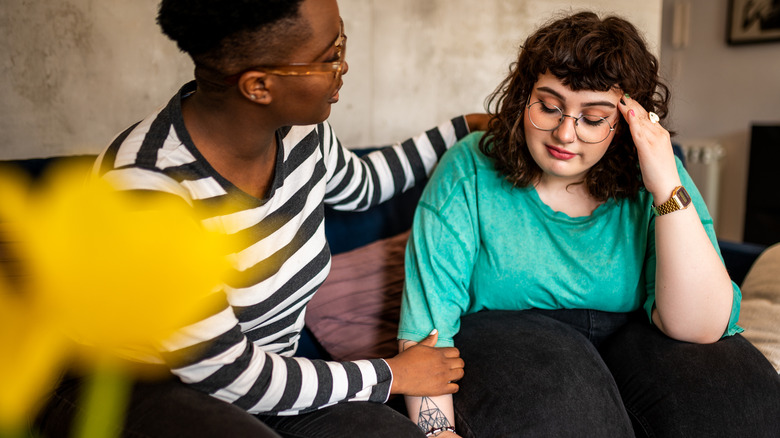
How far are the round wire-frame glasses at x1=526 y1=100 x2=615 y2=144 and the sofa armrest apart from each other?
0.88 m

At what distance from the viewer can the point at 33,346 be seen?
1067 millimetres

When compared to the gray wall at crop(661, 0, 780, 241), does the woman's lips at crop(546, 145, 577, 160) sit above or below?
above

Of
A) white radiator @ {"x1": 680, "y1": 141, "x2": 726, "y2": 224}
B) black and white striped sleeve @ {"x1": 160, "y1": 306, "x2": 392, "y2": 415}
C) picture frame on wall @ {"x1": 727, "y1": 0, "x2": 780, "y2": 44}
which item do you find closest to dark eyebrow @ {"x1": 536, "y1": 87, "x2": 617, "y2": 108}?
black and white striped sleeve @ {"x1": 160, "y1": 306, "x2": 392, "y2": 415}

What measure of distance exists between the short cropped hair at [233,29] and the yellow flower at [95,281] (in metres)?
0.23

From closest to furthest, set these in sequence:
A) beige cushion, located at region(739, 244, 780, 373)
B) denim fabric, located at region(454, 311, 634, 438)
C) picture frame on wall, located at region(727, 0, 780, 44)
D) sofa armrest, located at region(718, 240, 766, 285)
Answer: denim fabric, located at region(454, 311, 634, 438), beige cushion, located at region(739, 244, 780, 373), sofa armrest, located at region(718, 240, 766, 285), picture frame on wall, located at region(727, 0, 780, 44)

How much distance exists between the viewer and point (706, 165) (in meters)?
3.90

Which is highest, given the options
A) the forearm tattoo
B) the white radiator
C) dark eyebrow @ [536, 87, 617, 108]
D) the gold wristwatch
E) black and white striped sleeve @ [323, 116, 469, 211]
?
dark eyebrow @ [536, 87, 617, 108]

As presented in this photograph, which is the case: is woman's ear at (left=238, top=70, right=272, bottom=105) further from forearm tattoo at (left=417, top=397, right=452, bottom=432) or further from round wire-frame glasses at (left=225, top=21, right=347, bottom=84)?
forearm tattoo at (left=417, top=397, right=452, bottom=432)

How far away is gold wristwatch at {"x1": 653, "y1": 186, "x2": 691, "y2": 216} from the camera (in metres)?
1.21

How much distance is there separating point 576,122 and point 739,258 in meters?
0.96

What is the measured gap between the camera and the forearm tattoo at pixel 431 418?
1.15m

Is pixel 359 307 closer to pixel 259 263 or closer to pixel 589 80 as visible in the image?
pixel 259 263

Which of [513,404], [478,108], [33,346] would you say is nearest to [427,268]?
[513,404]

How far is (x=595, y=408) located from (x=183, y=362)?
2.44 feet
